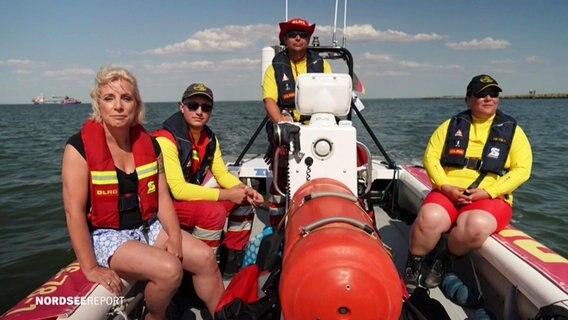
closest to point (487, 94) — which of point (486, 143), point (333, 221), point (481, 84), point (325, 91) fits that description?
point (481, 84)

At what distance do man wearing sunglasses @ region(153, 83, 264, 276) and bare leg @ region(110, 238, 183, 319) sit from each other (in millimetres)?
572

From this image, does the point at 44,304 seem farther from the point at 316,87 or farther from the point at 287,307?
the point at 316,87

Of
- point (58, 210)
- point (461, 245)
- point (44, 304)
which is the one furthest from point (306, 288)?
point (58, 210)

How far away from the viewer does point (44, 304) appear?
161 centimetres

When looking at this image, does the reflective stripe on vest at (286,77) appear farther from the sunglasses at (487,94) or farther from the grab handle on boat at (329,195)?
the grab handle on boat at (329,195)

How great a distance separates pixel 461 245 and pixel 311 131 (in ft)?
3.72

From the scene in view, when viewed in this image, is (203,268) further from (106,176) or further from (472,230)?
(472,230)

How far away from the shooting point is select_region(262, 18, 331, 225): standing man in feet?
9.96

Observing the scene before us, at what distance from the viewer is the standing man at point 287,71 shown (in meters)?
3.04

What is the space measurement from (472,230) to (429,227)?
0.24 meters

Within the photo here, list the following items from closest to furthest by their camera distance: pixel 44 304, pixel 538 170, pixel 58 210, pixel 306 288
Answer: pixel 306 288 → pixel 44 304 → pixel 58 210 → pixel 538 170

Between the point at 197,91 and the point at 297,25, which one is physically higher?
the point at 297,25

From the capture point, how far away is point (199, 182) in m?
2.81

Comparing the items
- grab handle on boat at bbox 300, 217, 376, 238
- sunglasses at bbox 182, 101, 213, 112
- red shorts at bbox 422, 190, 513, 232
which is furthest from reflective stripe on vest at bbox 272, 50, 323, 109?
grab handle on boat at bbox 300, 217, 376, 238
